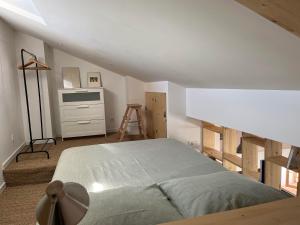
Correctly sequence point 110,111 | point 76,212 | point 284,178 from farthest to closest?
point 110,111, point 284,178, point 76,212

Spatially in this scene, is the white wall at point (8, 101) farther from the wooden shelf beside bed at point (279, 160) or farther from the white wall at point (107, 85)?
the wooden shelf beside bed at point (279, 160)

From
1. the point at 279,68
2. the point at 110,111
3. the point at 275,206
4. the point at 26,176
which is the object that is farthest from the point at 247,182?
the point at 110,111

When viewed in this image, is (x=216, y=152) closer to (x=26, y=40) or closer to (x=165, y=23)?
(x=165, y=23)

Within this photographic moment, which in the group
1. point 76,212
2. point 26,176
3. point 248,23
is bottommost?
point 26,176

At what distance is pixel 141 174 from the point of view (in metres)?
1.75

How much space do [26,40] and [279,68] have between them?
13.6 feet

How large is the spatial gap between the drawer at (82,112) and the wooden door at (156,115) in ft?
3.21

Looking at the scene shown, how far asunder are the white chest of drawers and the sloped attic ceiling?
2.36 metres

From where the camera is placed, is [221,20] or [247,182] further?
[247,182]

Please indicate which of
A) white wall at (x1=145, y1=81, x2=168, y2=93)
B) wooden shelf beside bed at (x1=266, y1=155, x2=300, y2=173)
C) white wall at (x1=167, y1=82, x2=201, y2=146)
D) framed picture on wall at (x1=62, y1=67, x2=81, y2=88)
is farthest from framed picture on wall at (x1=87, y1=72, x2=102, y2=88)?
wooden shelf beside bed at (x1=266, y1=155, x2=300, y2=173)

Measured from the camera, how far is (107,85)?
503 centimetres

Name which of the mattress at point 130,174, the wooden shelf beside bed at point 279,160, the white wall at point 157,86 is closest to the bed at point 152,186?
the mattress at point 130,174

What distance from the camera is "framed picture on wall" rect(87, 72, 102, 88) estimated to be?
4863 mm

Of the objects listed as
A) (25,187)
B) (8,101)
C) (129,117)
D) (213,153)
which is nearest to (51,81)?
(8,101)
